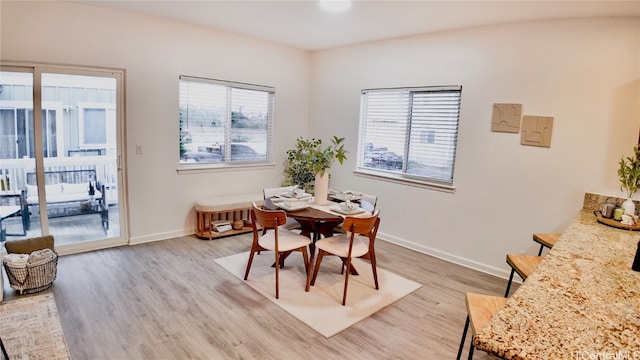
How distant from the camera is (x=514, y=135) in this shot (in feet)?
12.4

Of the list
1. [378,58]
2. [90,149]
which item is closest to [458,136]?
[378,58]

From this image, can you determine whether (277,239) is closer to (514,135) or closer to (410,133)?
(410,133)

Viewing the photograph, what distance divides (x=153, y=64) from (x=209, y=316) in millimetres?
3077

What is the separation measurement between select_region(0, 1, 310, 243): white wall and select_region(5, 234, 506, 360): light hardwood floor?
847 mm

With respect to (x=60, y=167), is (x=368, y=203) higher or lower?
lower

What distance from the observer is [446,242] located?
4.41 metres

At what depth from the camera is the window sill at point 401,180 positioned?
4.38m

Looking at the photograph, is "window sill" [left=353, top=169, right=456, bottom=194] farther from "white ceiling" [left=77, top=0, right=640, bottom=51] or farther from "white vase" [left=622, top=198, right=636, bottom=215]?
"white ceiling" [left=77, top=0, right=640, bottom=51]

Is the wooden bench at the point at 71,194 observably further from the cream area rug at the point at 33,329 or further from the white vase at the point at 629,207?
the white vase at the point at 629,207

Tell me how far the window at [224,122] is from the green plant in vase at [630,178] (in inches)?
171

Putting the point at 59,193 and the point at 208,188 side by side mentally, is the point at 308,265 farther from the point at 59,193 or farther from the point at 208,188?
the point at 59,193

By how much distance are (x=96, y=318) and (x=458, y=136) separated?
399 cm

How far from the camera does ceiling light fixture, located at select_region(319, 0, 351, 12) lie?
132 inches

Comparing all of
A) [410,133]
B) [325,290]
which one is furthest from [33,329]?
[410,133]
